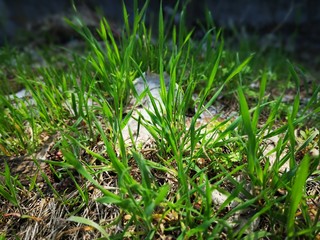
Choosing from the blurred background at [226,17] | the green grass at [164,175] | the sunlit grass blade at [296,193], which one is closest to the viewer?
the sunlit grass blade at [296,193]

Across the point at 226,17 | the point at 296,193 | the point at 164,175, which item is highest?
the point at 296,193

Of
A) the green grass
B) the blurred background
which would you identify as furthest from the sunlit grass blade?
the blurred background

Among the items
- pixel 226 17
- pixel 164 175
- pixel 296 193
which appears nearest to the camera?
pixel 296 193

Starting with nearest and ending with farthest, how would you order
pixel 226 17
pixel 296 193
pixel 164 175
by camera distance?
1. pixel 296 193
2. pixel 164 175
3. pixel 226 17

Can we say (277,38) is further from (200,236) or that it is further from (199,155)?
(200,236)

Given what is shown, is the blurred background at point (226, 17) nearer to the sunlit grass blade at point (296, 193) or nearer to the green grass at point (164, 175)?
the green grass at point (164, 175)

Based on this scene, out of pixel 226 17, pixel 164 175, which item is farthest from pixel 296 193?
pixel 226 17

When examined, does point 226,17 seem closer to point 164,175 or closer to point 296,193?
point 164,175

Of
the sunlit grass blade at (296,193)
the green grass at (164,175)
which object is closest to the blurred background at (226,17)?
the green grass at (164,175)

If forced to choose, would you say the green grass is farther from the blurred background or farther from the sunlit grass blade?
the blurred background

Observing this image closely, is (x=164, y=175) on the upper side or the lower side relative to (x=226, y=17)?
upper

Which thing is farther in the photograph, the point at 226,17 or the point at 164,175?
the point at 226,17

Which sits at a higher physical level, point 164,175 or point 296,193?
point 296,193
